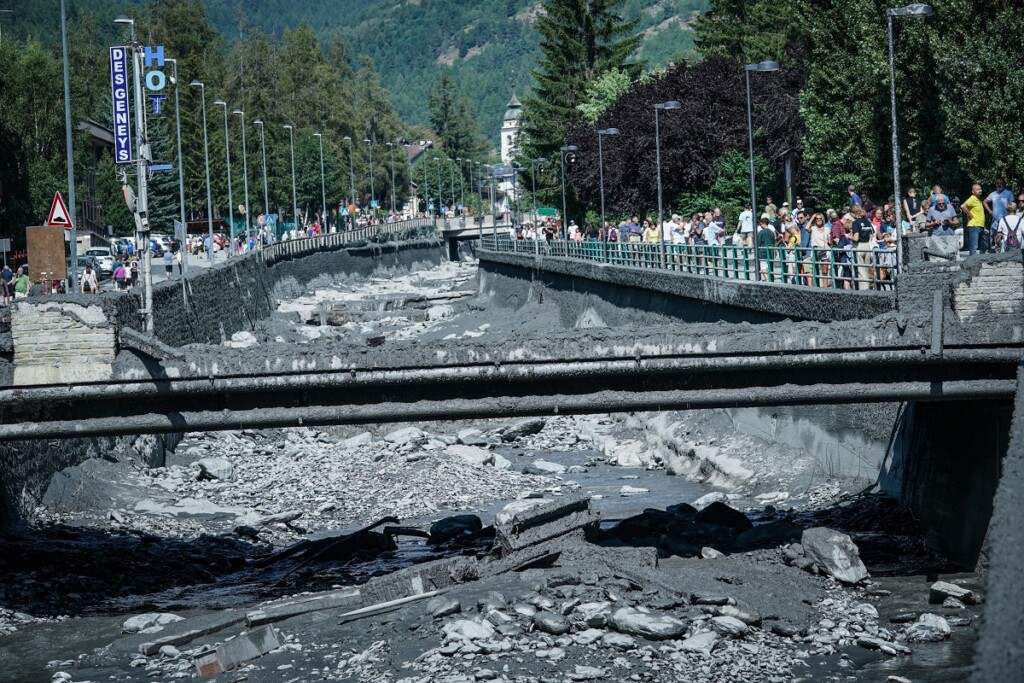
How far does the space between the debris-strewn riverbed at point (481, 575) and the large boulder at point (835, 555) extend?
0.03 metres

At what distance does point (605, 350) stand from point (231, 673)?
5.52 meters

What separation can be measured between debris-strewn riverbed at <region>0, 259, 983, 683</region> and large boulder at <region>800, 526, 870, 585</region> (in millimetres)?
28

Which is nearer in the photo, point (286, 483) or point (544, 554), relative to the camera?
point (544, 554)

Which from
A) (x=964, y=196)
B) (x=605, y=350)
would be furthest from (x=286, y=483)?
(x=964, y=196)

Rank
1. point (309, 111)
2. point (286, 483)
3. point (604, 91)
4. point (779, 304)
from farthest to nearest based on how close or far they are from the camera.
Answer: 1. point (309, 111)
2. point (604, 91)
3. point (286, 483)
4. point (779, 304)

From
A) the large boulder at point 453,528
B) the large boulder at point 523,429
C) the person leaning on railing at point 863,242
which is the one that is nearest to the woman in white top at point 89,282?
the large boulder at point 523,429

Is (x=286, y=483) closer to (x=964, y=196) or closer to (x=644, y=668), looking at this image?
(x=644, y=668)

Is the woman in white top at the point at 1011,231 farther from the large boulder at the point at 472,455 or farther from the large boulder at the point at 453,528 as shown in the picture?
the large boulder at the point at 472,455

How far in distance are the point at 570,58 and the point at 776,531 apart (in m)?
76.4

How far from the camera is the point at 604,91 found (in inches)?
3450

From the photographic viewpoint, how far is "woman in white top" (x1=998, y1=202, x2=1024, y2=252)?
75.0 feet

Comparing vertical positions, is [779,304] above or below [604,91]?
below

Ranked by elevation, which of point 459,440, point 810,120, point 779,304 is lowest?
point 459,440

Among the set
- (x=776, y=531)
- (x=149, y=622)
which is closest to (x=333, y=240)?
(x=776, y=531)
